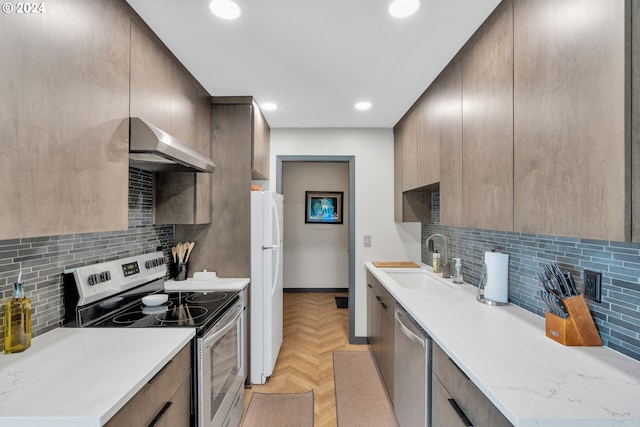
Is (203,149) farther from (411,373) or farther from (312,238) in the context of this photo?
(312,238)

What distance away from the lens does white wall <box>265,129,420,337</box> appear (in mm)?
3266

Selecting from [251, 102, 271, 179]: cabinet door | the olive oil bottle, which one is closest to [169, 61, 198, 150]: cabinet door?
[251, 102, 271, 179]: cabinet door

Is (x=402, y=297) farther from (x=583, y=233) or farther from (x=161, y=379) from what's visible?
(x=161, y=379)

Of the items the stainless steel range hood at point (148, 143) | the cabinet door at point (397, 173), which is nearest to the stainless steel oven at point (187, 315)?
the stainless steel range hood at point (148, 143)

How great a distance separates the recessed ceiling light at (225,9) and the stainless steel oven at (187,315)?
1.43 meters

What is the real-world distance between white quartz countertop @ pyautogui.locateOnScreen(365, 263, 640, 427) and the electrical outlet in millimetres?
197

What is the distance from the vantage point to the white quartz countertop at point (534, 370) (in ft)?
2.55

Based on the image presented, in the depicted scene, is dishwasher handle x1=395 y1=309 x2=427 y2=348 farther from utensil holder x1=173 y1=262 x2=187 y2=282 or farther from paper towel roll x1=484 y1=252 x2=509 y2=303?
utensil holder x1=173 y1=262 x2=187 y2=282

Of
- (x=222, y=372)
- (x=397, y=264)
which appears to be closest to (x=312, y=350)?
(x=397, y=264)

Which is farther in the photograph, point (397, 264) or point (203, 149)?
point (397, 264)

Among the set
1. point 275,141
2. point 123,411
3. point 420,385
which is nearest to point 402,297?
point 420,385

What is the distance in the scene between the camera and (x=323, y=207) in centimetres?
526

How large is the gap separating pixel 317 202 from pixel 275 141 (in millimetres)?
2120

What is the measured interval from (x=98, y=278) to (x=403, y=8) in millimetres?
2044
